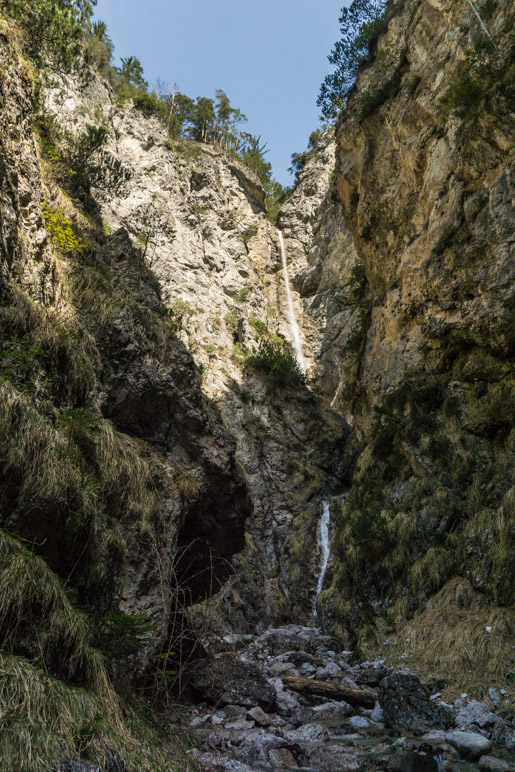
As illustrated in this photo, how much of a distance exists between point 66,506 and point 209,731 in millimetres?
3522

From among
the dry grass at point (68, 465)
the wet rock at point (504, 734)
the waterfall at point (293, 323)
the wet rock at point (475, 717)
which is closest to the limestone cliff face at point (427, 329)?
the wet rock at point (475, 717)

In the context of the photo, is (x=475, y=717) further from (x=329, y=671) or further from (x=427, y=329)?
(x=427, y=329)

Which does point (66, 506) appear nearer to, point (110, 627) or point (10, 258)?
point (110, 627)

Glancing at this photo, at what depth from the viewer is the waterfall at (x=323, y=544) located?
15.8m

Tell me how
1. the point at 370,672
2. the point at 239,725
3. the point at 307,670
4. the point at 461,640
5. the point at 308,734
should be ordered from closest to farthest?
the point at 308,734
the point at 239,725
the point at 461,640
the point at 370,672
the point at 307,670

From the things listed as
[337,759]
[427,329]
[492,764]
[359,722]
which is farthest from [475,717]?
[427,329]

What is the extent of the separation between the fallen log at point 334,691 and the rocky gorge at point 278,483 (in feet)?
0.11

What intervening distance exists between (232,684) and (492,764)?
12.4 ft

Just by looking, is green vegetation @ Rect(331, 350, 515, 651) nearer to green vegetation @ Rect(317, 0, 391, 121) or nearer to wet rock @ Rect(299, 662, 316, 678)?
wet rock @ Rect(299, 662, 316, 678)

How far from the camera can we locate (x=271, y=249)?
32781mm

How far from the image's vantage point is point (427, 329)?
477 inches

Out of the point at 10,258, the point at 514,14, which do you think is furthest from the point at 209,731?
the point at 514,14

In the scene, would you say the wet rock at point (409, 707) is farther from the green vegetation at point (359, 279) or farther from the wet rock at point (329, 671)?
the green vegetation at point (359, 279)

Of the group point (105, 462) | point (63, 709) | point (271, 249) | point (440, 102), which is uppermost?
point (271, 249)
